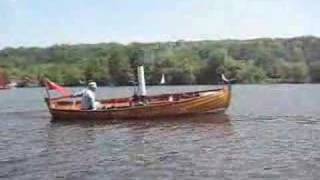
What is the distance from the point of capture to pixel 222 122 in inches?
1535

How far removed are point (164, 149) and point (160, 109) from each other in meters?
14.7

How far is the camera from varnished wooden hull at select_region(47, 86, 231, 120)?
40.3 m

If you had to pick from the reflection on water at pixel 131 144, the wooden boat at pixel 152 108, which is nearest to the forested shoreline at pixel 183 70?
the wooden boat at pixel 152 108

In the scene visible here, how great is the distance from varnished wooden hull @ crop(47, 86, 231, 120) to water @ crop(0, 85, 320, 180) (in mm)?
922

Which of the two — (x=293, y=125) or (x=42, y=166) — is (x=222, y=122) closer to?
(x=293, y=125)

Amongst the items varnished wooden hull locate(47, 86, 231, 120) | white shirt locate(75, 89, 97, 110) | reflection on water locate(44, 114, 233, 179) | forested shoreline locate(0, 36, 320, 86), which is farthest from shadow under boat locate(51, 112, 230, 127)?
forested shoreline locate(0, 36, 320, 86)

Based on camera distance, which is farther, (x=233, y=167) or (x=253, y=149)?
(x=253, y=149)

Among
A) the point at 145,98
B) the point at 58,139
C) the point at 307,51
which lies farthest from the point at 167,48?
the point at 58,139

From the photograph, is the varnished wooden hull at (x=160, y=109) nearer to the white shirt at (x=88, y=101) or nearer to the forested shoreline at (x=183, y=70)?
the white shirt at (x=88, y=101)

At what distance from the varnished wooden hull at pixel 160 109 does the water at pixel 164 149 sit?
922 mm

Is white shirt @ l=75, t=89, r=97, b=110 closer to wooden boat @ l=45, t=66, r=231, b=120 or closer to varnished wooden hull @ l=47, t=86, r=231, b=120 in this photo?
wooden boat @ l=45, t=66, r=231, b=120

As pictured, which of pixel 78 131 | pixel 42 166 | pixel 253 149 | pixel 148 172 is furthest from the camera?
pixel 78 131

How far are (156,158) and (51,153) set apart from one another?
4.57 meters

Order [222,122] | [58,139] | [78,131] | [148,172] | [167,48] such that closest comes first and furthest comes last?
1. [148,172]
2. [58,139]
3. [78,131]
4. [222,122]
5. [167,48]
